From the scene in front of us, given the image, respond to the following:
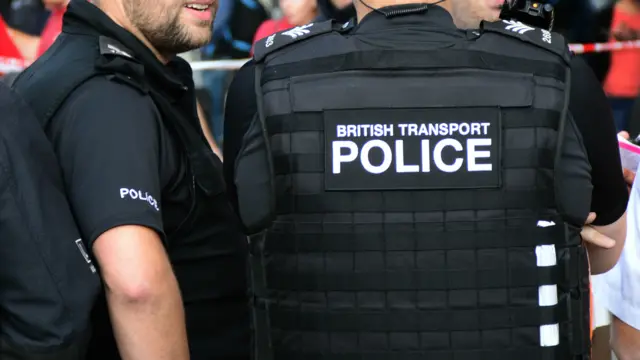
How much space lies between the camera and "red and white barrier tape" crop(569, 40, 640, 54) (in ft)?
23.3

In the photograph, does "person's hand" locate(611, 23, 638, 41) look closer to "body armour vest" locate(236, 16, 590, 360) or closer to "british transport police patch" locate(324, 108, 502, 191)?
"body armour vest" locate(236, 16, 590, 360)

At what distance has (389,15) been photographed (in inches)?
95.3

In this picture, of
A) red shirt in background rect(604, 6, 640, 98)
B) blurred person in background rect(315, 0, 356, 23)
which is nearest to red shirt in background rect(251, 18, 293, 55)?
blurred person in background rect(315, 0, 356, 23)

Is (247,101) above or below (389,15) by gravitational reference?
below

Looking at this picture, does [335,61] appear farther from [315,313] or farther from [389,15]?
[315,313]

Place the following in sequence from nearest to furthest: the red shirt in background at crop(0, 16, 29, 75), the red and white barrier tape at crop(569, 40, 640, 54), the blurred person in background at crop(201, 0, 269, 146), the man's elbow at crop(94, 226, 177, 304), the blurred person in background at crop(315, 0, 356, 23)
Answer: 1. the man's elbow at crop(94, 226, 177, 304)
2. the red shirt in background at crop(0, 16, 29, 75)
3. the blurred person in background at crop(315, 0, 356, 23)
4. the red and white barrier tape at crop(569, 40, 640, 54)
5. the blurred person in background at crop(201, 0, 269, 146)

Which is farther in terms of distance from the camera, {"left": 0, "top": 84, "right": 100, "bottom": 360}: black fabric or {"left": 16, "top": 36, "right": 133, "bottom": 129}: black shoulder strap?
{"left": 16, "top": 36, "right": 133, "bottom": 129}: black shoulder strap

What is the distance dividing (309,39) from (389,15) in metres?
0.19

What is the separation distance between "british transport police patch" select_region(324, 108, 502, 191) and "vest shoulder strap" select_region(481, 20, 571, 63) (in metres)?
0.19

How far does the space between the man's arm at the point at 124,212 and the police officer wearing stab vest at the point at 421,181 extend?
0.69 ft

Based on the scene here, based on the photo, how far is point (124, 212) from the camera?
89.7 inches

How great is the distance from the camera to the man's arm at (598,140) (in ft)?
7.65

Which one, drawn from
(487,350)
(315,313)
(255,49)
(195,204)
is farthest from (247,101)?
(487,350)

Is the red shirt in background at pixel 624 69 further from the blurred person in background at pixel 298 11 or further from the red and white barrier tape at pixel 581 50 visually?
the blurred person in background at pixel 298 11
